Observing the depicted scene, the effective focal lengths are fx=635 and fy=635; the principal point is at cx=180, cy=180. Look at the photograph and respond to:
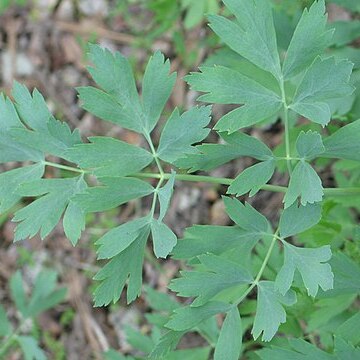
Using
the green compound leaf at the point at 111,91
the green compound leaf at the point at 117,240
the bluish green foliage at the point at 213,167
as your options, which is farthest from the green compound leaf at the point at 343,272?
the green compound leaf at the point at 111,91

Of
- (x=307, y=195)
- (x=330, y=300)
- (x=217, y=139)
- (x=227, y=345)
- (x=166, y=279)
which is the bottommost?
(x=166, y=279)

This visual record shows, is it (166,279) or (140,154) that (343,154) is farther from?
(166,279)

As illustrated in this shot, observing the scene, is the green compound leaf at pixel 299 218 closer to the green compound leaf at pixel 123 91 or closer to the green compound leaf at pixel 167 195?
the green compound leaf at pixel 167 195

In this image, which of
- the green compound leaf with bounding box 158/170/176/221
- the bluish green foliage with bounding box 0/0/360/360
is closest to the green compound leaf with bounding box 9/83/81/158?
the bluish green foliage with bounding box 0/0/360/360

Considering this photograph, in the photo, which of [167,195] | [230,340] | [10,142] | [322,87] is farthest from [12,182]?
[322,87]

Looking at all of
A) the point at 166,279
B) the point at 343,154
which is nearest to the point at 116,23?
the point at 166,279
